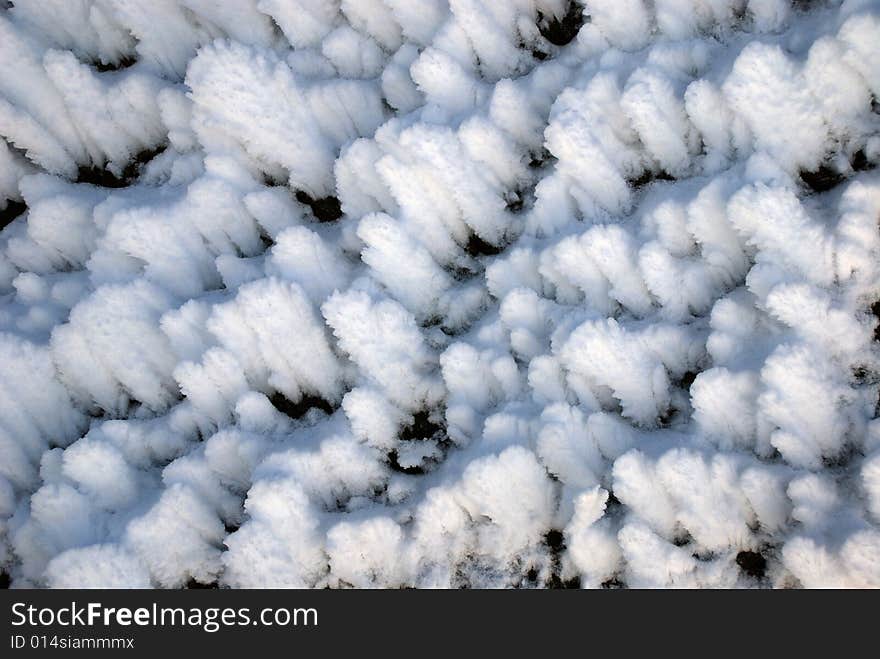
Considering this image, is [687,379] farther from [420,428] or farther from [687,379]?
[420,428]

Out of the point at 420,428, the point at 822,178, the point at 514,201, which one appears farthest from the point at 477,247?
the point at 822,178

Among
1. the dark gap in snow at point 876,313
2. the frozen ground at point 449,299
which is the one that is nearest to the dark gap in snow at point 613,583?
the frozen ground at point 449,299

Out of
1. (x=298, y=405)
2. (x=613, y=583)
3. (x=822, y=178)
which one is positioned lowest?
(x=298, y=405)

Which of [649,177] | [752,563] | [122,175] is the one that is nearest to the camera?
[752,563]

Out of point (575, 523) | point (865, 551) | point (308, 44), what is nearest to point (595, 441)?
point (575, 523)

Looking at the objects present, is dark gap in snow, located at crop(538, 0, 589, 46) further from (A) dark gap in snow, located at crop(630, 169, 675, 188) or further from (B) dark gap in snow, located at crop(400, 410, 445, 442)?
(B) dark gap in snow, located at crop(400, 410, 445, 442)
